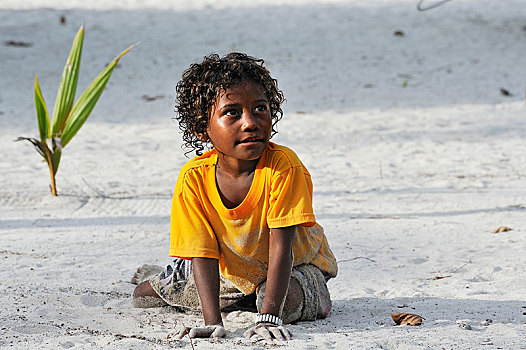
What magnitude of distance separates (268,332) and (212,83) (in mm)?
864

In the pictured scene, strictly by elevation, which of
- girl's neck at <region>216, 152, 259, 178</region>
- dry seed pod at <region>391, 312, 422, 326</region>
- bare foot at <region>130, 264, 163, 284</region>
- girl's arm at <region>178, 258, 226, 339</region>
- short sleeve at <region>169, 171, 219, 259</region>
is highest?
girl's neck at <region>216, 152, 259, 178</region>

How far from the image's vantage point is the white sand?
8.86 ft

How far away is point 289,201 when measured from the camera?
2424mm

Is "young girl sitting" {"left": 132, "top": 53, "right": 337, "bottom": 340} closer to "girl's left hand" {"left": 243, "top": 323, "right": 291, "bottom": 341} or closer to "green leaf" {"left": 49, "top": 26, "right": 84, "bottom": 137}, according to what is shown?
"girl's left hand" {"left": 243, "top": 323, "right": 291, "bottom": 341}

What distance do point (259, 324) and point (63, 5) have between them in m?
11.4

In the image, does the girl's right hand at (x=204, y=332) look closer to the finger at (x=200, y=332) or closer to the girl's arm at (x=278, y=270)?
the finger at (x=200, y=332)


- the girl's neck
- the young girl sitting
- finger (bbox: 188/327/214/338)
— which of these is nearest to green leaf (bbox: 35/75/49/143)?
the young girl sitting

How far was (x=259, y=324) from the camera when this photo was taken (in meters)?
2.38

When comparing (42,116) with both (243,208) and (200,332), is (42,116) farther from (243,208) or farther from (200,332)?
(200,332)

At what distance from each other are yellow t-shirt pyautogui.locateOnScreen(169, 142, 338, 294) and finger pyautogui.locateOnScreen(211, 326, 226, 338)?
0.26 meters

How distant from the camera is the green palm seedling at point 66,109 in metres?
4.88

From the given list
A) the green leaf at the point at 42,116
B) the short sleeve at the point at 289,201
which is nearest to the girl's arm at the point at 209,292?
the short sleeve at the point at 289,201

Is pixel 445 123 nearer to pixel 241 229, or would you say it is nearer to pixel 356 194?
Result: pixel 356 194

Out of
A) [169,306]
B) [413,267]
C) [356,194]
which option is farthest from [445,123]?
[169,306]
